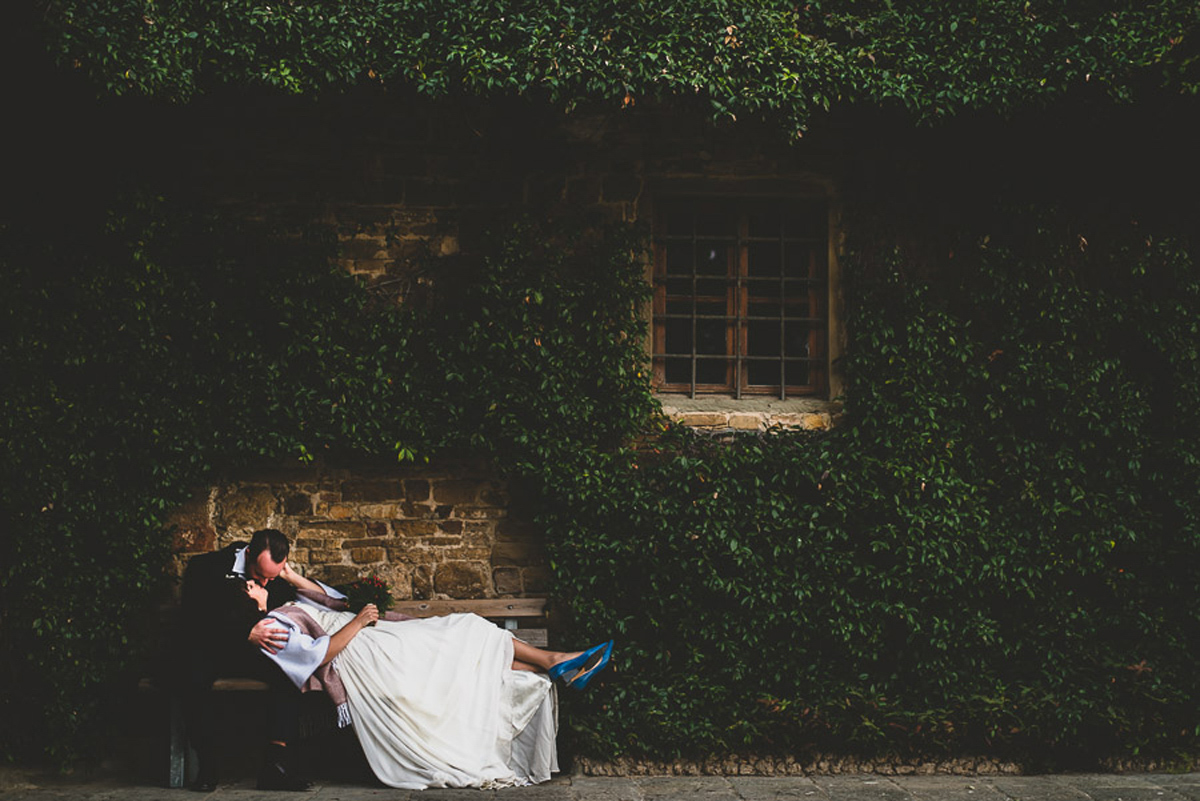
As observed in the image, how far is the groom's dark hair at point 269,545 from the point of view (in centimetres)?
564

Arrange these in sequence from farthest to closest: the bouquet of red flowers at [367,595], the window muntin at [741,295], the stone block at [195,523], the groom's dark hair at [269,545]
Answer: the window muntin at [741,295]
the stone block at [195,523]
the bouquet of red flowers at [367,595]
the groom's dark hair at [269,545]

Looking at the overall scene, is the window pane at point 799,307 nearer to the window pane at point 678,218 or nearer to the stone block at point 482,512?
the window pane at point 678,218

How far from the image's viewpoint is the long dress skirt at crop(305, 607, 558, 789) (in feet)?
17.7

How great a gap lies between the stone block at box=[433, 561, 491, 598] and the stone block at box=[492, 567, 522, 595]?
0.19ft

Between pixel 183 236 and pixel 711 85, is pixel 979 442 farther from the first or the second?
pixel 183 236

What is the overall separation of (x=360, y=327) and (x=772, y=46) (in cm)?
308

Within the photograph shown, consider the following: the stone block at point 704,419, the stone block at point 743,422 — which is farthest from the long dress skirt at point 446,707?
the stone block at point 743,422

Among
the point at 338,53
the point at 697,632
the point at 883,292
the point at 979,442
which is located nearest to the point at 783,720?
the point at 697,632

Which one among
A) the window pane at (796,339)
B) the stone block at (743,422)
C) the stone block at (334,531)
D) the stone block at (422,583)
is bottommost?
the stone block at (422,583)

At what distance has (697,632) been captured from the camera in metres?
6.19

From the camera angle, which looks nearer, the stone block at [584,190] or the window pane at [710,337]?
the stone block at [584,190]

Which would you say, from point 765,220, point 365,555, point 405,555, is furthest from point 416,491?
point 765,220

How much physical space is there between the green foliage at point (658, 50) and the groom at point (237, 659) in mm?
2728

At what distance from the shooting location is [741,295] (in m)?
6.82
